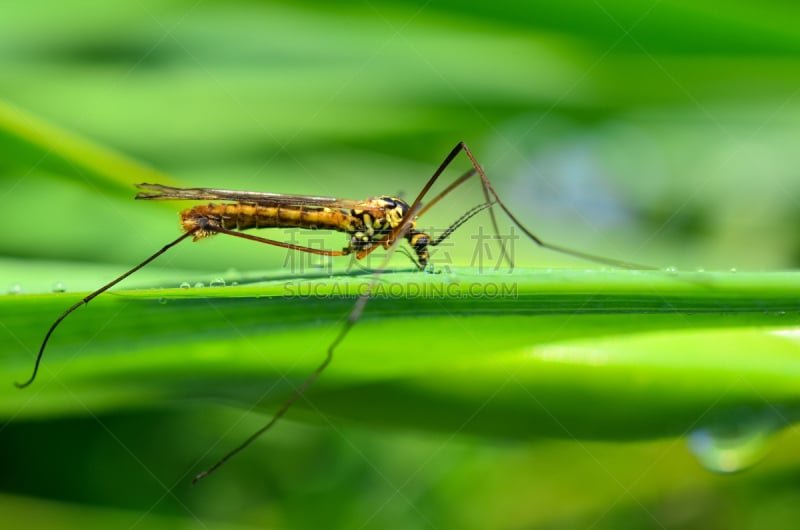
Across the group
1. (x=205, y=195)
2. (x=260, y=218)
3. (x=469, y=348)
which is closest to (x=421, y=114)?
(x=260, y=218)

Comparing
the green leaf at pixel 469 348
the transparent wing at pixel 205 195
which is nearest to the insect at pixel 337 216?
the transparent wing at pixel 205 195

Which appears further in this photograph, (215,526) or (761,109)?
(761,109)

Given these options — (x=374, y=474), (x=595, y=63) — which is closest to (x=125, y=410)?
(x=374, y=474)

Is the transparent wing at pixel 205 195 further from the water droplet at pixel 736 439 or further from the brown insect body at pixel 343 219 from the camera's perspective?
the water droplet at pixel 736 439

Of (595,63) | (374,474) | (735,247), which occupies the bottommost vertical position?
(374,474)

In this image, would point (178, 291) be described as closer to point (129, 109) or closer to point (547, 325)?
point (547, 325)

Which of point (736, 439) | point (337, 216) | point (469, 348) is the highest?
point (736, 439)

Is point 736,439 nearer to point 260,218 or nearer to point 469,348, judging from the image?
point 469,348
